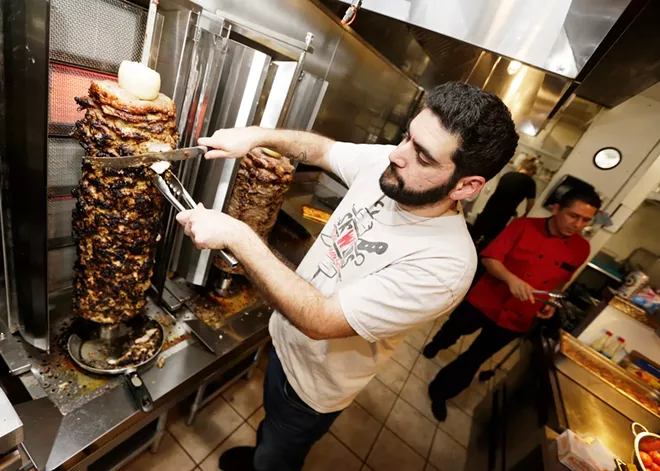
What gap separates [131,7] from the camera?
4.50 ft

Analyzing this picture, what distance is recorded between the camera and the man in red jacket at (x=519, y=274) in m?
2.69

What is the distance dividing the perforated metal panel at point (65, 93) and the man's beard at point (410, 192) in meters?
1.34

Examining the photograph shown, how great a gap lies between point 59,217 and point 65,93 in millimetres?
606

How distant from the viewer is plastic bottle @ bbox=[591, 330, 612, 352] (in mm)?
3135

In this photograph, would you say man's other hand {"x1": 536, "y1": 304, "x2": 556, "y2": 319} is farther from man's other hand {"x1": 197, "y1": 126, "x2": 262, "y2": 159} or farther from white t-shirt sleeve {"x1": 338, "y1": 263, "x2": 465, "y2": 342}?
man's other hand {"x1": 197, "y1": 126, "x2": 262, "y2": 159}

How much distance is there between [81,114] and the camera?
142 centimetres

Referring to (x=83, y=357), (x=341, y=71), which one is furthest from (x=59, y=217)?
(x=341, y=71)

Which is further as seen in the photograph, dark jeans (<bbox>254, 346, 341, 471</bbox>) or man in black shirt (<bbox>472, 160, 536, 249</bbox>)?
man in black shirt (<bbox>472, 160, 536, 249</bbox>)

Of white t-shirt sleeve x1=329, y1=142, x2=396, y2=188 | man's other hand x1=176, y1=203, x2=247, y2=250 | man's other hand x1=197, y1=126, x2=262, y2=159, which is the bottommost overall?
man's other hand x1=176, y1=203, x2=247, y2=250

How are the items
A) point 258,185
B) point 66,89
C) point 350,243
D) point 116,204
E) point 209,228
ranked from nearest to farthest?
point 209,228, point 116,204, point 66,89, point 350,243, point 258,185

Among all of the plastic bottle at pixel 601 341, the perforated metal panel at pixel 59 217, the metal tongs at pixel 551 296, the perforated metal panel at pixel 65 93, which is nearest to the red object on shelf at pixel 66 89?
the perforated metal panel at pixel 65 93

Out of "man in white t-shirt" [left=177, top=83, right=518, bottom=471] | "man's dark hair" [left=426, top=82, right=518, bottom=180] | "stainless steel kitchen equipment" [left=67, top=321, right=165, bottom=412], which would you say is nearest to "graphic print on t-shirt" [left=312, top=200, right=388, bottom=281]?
"man in white t-shirt" [left=177, top=83, right=518, bottom=471]

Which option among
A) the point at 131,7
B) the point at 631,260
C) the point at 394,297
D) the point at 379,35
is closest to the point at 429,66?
the point at 379,35

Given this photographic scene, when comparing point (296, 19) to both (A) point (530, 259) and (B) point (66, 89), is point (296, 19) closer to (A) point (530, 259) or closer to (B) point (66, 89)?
(B) point (66, 89)
